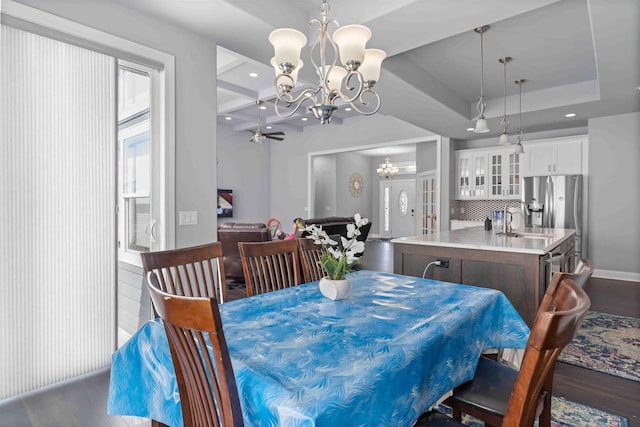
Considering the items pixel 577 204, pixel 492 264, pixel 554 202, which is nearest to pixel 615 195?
pixel 577 204

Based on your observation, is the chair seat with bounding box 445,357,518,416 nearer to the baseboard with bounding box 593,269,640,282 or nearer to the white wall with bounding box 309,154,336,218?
the baseboard with bounding box 593,269,640,282

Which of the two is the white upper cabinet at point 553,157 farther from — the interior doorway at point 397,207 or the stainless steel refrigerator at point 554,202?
the interior doorway at point 397,207

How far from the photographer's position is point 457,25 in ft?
8.91

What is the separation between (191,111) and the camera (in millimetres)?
2760

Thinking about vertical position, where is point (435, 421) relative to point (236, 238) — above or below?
below

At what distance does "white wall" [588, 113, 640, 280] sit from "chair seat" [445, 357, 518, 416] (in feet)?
18.0

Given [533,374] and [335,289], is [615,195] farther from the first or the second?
[533,374]

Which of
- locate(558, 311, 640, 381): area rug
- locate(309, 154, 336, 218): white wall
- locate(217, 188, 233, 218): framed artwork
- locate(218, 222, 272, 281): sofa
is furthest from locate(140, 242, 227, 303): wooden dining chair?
locate(309, 154, 336, 218): white wall

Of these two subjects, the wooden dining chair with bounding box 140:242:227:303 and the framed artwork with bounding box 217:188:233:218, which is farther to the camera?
the framed artwork with bounding box 217:188:233:218

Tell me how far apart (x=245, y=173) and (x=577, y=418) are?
8.67 meters

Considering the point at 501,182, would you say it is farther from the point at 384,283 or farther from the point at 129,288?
the point at 129,288

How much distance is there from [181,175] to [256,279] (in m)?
1.18

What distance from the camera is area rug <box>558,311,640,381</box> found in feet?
8.13

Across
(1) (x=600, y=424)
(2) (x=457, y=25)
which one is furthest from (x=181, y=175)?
(1) (x=600, y=424)
